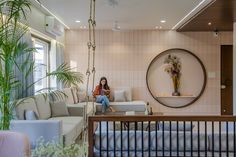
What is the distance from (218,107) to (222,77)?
94 centimetres

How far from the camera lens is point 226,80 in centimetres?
957

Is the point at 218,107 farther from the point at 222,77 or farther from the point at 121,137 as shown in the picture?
the point at 121,137

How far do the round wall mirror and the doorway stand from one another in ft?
2.26

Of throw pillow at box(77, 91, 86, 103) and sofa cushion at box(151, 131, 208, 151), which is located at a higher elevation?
throw pillow at box(77, 91, 86, 103)

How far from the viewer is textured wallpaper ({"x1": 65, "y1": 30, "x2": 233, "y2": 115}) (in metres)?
9.34

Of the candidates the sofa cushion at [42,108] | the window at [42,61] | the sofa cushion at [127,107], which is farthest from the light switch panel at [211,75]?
the sofa cushion at [42,108]

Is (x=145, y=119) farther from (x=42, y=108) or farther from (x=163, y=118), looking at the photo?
(x=42, y=108)

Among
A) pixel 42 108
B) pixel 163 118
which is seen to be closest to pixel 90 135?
pixel 163 118

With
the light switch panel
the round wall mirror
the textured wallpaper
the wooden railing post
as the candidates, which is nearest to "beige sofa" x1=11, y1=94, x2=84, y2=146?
the wooden railing post

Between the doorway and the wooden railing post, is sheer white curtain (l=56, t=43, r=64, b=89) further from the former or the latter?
the wooden railing post

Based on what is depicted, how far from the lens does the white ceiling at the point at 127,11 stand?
5.87 m

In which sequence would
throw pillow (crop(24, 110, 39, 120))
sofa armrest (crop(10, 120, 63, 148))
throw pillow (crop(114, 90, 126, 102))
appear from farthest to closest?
throw pillow (crop(114, 90, 126, 102))
throw pillow (crop(24, 110, 39, 120))
sofa armrest (crop(10, 120, 63, 148))

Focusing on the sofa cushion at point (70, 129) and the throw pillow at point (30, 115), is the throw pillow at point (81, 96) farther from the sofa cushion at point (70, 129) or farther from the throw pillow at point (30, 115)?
the throw pillow at point (30, 115)

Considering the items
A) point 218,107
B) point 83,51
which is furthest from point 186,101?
point 83,51
